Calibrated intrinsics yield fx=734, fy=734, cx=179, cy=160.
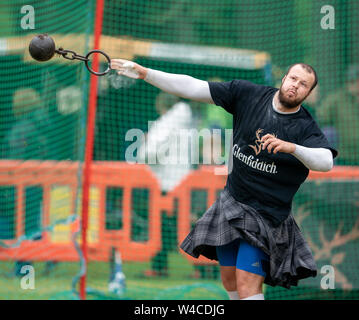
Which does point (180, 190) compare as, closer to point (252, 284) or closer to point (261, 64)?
point (261, 64)

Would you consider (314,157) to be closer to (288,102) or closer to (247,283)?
(288,102)

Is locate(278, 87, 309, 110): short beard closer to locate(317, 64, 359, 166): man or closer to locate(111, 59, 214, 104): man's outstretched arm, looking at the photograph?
locate(111, 59, 214, 104): man's outstretched arm

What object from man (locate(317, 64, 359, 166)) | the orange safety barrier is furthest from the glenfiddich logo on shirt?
man (locate(317, 64, 359, 166))

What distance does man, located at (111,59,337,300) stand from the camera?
12.4ft

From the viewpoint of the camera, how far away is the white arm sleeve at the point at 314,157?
11.7 ft

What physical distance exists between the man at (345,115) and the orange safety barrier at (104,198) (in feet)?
1.78

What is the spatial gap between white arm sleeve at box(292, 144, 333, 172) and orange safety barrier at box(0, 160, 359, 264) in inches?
115

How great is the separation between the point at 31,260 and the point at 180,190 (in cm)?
153

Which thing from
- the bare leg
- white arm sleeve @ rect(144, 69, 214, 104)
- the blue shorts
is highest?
white arm sleeve @ rect(144, 69, 214, 104)

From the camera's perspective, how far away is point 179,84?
3896mm

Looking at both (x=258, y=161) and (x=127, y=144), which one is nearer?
(x=258, y=161)

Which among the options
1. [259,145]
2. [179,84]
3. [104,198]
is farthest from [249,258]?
[104,198]

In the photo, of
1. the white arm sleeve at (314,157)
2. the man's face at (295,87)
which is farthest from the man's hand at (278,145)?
the man's face at (295,87)

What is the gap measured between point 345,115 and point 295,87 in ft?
12.5
